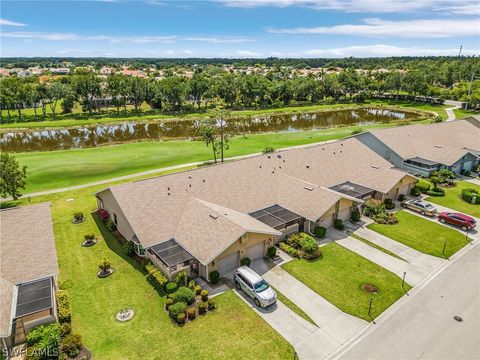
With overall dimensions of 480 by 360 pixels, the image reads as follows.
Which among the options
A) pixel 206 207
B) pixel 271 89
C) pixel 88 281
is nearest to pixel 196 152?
pixel 206 207

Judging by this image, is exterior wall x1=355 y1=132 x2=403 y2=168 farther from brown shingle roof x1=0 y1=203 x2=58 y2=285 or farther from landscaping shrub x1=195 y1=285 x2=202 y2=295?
brown shingle roof x1=0 y1=203 x2=58 y2=285

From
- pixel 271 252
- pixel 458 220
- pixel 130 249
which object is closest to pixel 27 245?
pixel 130 249

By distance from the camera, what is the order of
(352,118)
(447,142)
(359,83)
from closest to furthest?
(447,142)
(352,118)
(359,83)

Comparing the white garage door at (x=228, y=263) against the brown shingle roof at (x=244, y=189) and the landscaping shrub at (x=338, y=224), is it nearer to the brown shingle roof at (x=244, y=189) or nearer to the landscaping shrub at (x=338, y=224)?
the brown shingle roof at (x=244, y=189)

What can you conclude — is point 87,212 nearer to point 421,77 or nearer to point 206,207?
point 206,207

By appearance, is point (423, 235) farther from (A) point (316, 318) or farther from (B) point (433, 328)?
(A) point (316, 318)
